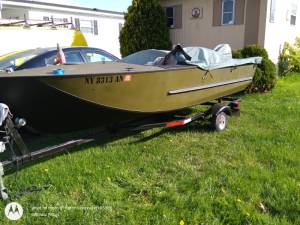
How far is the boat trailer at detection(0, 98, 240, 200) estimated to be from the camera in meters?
3.46

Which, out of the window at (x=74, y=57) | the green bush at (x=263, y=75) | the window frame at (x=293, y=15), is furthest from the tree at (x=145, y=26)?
the window at (x=74, y=57)

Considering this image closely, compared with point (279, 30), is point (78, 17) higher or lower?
higher

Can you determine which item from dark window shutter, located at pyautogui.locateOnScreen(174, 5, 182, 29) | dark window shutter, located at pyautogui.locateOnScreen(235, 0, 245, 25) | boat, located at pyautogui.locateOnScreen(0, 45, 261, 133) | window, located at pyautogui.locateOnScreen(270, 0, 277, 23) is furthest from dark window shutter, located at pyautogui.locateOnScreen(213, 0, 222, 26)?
boat, located at pyautogui.locateOnScreen(0, 45, 261, 133)

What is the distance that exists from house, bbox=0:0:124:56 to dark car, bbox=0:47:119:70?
33.8ft

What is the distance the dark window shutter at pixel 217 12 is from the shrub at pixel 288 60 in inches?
112

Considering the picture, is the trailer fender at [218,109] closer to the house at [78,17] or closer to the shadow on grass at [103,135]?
the shadow on grass at [103,135]

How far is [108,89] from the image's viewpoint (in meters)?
4.12

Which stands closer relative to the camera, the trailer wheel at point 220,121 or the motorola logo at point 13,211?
the motorola logo at point 13,211

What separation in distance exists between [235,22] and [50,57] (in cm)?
767

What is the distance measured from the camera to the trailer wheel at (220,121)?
18.7ft

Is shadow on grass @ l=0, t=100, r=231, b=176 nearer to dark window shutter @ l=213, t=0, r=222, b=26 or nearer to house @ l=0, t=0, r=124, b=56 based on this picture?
dark window shutter @ l=213, t=0, r=222, b=26

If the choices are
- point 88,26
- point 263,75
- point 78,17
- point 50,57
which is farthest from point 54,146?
point 88,26

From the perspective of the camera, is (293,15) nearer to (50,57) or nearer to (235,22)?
(235,22)

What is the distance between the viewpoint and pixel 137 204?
3418 millimetres
